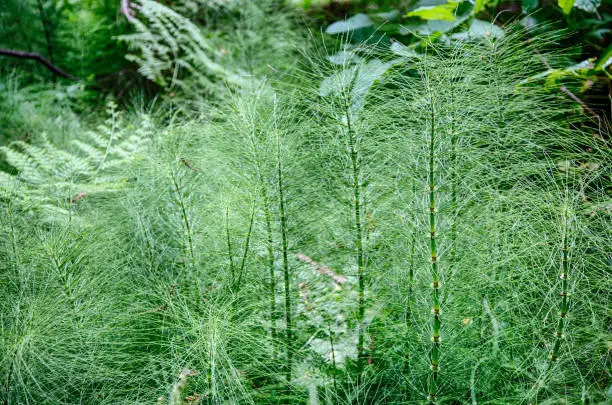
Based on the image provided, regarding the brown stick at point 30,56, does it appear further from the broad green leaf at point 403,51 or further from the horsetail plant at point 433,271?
the horsetail plant at point 433,271

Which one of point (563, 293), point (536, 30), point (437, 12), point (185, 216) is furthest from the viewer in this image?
point (536, 30)

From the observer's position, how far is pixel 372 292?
133 centimetres

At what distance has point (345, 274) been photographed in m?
1.45

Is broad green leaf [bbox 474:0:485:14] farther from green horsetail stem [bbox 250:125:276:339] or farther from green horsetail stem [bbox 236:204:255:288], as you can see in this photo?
green horsetail stem [bbox 236:204:255:288]

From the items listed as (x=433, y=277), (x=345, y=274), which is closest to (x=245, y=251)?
(x=345, y=274)

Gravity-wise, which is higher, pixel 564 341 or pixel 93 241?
pixel 93 241

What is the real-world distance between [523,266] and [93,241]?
1.14m

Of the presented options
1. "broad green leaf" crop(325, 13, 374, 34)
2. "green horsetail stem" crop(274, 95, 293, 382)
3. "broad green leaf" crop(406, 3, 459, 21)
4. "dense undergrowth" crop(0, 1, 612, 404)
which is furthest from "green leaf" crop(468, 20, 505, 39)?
"green horsetail stem" crop(274, 95, 293, 382)

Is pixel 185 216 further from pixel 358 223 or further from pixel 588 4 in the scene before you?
pixel 588 4

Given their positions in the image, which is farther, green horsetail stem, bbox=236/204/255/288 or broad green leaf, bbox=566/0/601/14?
broad green leaf, bbox=566/0/601/14

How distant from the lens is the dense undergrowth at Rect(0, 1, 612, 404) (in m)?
1.14

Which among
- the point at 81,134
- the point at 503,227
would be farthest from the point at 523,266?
the point at 81,134

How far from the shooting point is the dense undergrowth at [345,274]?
1.14 m

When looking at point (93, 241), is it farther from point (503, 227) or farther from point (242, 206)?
point (503, 227)
